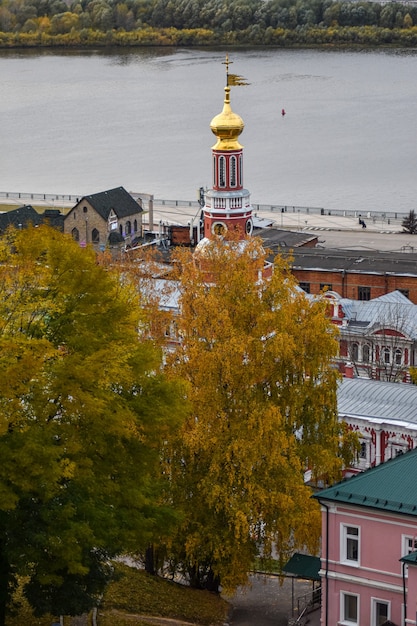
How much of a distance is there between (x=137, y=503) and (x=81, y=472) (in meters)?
1.00

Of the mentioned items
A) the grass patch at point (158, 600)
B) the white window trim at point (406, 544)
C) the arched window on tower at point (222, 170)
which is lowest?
the grass patch at point (158, 600)

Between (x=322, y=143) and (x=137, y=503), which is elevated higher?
(x=137, y=503)

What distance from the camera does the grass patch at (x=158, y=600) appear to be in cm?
1912

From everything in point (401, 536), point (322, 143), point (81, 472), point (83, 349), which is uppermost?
point (83, 349)

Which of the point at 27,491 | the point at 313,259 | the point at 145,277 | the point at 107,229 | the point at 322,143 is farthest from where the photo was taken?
the point at 322,143

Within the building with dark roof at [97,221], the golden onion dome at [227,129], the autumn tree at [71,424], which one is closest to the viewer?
the autumn tree at [71,424]

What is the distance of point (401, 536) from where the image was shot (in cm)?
1795

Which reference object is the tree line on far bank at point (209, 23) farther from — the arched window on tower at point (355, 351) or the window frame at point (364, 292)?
the arched window on tower at point (355, 351)

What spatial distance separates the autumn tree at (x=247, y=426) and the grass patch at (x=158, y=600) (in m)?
0.40

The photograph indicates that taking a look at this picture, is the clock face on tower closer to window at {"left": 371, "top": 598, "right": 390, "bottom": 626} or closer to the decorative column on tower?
the decorative column on tower

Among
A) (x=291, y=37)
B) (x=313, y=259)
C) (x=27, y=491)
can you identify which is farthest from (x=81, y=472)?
(x=291, y=37)

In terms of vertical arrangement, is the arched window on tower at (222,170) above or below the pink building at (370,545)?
above

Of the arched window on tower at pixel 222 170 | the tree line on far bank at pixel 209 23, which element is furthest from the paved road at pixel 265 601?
the tree line on far bank at pixel 209 23

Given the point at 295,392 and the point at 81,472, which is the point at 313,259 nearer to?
the point at 295,392
